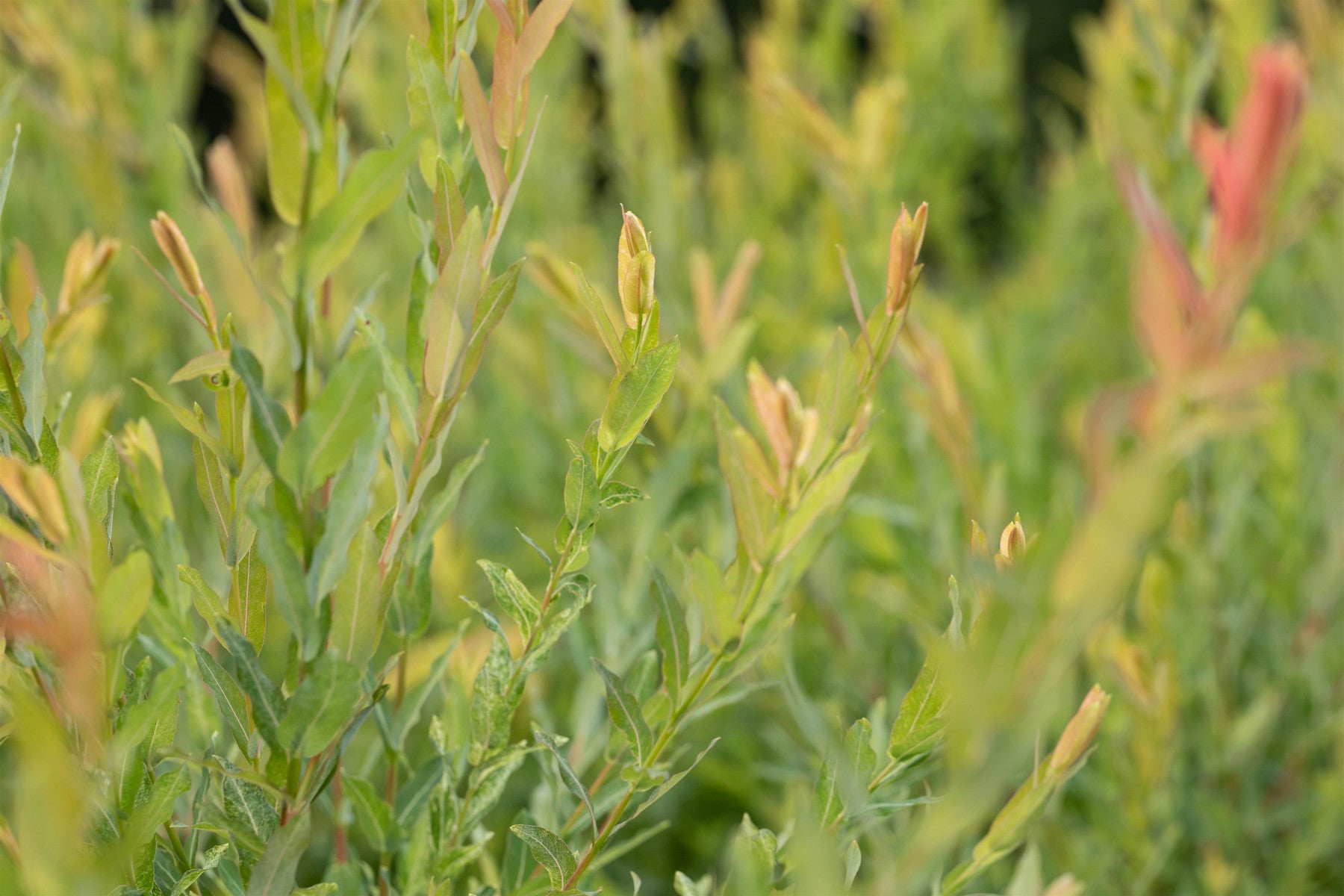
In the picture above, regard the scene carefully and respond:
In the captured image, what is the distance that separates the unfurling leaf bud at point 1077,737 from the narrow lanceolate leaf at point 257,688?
0.22 metres

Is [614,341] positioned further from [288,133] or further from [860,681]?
[860,681]

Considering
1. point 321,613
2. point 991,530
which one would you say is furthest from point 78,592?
point 991,530

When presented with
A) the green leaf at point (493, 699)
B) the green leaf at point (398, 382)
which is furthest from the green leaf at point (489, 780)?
the green leaf at point (398, 382)

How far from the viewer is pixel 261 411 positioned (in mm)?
270

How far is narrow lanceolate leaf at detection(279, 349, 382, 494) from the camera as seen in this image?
0.26m

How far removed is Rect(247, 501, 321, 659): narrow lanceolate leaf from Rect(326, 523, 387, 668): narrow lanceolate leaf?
1 cm

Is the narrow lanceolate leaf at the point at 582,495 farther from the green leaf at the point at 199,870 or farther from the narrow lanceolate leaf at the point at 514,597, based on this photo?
the green leaf at the point at 199,870

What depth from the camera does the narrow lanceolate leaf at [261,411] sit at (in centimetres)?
27

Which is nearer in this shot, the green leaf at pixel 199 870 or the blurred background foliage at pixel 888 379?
the green leaf at pixel 199 870

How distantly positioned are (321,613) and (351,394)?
0.07 metres

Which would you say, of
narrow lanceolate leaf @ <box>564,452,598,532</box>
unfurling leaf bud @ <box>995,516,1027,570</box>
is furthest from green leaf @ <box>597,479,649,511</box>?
unfurling leaf bud @ <box>995,516,1027,570</box>

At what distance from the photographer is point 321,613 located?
29 centimetres

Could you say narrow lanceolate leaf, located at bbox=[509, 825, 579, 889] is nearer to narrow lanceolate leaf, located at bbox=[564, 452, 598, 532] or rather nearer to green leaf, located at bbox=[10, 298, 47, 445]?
narrow lanceolate leaf, located at bbox=[564, 452, 598, 532]

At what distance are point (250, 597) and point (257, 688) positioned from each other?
53 millimetres
